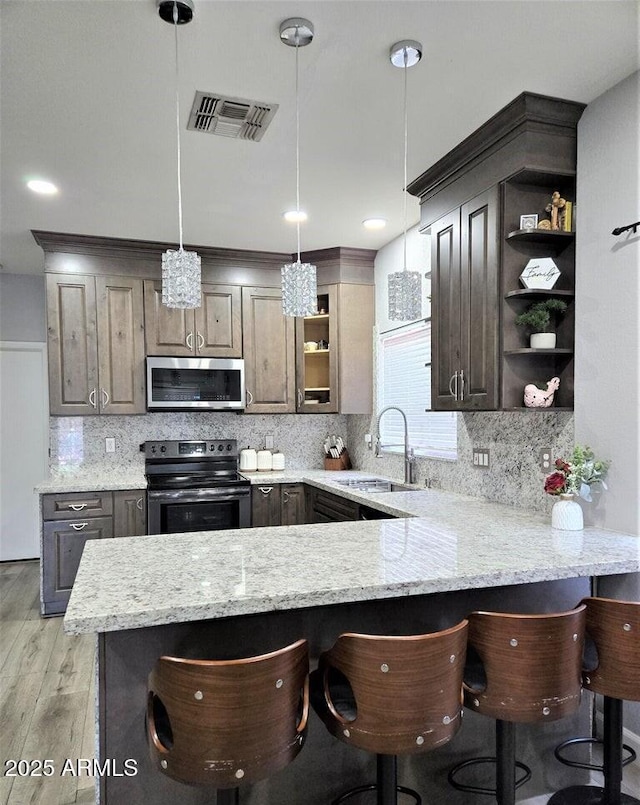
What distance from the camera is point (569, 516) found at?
2.32m

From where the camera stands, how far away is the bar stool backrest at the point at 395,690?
4.73 ft

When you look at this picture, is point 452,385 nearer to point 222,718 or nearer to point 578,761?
point 578,761

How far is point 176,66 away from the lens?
81.9 inches

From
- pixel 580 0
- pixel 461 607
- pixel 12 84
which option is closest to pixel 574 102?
pixel 580 0

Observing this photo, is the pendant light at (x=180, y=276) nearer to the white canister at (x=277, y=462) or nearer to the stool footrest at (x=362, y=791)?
the stool footrest at (x=362, y=791)

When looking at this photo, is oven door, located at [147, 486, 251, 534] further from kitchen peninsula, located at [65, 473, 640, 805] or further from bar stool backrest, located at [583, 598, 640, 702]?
bar stool backrest, located at [583, 598, 640, 702]

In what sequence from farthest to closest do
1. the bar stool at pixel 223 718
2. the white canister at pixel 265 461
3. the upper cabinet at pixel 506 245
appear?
the white canister at pixel 265 461 < the upper cabinet at pixel 506 245 < the bar stool at pixel 223 718

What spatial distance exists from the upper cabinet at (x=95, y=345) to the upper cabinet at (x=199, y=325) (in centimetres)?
9

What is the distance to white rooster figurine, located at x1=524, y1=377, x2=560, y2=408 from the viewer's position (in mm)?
2568

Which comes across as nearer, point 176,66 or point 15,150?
point 176,66

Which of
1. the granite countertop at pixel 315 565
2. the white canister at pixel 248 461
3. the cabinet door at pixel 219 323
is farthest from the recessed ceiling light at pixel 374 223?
the granite countertop at pixel 315 565

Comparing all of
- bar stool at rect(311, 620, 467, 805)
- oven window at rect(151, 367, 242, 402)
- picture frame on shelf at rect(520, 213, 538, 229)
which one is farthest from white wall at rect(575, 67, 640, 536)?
oven window at rect(151, 367, 242, 402)

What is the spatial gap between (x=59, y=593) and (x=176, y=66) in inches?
134

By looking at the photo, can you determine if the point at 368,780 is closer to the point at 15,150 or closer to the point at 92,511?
the point at 92,511
